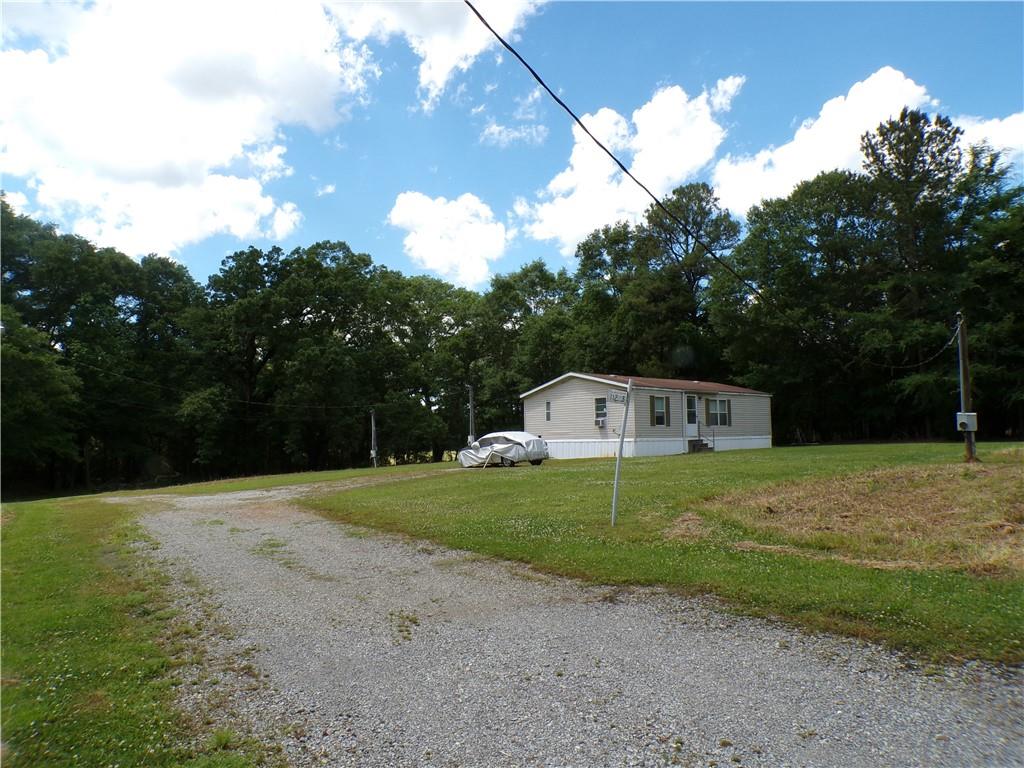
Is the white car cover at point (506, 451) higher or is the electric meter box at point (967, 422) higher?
the electric meter box at point (967, 422)

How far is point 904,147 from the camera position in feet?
119

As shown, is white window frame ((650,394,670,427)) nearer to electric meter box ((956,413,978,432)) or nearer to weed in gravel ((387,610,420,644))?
electric meter box ((956,413,978,432))

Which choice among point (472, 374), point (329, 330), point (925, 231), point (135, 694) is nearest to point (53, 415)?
point (329, 330)

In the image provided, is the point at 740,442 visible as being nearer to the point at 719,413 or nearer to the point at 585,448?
the point at 719,413

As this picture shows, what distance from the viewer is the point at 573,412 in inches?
1175

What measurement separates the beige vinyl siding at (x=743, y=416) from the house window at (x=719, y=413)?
161mm

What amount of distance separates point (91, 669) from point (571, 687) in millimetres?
3256

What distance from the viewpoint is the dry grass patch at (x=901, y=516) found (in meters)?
6.71

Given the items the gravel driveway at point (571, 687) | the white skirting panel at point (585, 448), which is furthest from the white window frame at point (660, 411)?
the gravel driveway at point (571, 687)

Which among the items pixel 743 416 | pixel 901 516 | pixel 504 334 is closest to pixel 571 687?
pixel 901 516

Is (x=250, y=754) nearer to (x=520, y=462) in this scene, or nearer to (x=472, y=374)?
(x=520, y=462)

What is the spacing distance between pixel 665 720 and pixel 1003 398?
3672 cm

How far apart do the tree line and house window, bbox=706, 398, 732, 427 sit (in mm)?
8017

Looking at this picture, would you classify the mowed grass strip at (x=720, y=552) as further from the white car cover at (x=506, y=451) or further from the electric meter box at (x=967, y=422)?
the white car cover at (x=506, y=451)
